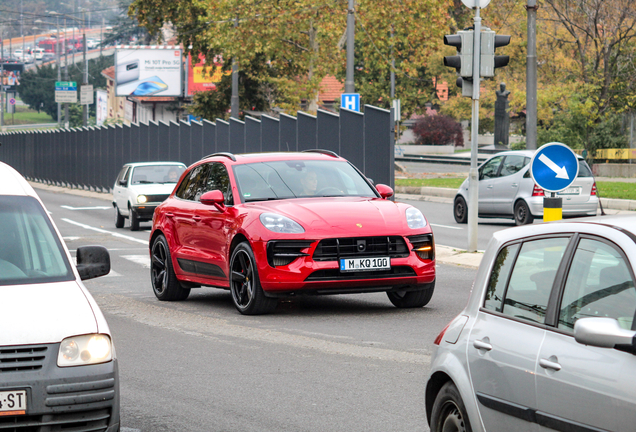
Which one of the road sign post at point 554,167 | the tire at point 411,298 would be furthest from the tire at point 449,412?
the road sign post at point 554,167

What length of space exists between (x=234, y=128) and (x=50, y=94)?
12675cm

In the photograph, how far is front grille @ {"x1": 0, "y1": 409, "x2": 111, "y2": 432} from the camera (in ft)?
15.1

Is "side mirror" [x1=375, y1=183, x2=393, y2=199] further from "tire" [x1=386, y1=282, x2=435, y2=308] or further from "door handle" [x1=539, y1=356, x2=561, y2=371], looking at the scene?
"door handle" [x1=539, y1=356, x2=561, y2=371]

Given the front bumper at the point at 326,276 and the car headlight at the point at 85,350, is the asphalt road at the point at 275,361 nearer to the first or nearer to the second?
the front bumper at the point at 326,276

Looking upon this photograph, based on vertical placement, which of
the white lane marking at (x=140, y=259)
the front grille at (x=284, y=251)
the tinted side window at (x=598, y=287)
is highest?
the tinted side window at (x=598, y=287)

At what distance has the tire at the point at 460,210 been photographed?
23.5m

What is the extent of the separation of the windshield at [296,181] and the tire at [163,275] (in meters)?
1.54

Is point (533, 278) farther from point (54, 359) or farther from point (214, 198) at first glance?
point (214, 198)

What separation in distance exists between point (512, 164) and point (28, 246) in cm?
1762

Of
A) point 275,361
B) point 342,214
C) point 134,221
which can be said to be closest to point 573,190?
point 134,221

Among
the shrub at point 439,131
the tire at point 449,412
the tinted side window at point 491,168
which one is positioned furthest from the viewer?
the shrub at point 439,131

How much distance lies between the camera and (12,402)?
180 inches

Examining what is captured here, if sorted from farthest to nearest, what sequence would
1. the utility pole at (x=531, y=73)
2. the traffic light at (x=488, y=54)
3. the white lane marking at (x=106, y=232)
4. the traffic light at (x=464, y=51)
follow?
the utility pole at (x=531, y=73) → the white lane marking at (x=106, y=232) → the traffic light at (x=488, y=54) → the traffic light at (x=464, y=51)

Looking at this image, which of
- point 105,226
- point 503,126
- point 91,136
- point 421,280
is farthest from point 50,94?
point 421,280
